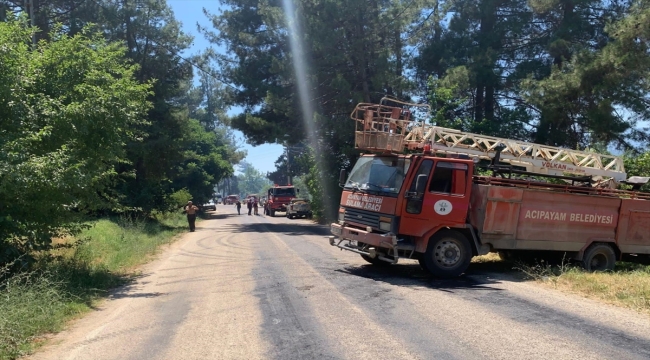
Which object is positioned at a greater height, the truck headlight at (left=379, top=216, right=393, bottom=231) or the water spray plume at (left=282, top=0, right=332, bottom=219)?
the water spray plume at (left=282, top=0, right=332, bottom=219)

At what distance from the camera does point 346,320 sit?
7.68 m

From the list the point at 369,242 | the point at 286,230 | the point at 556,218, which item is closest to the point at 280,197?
the point at 286,230

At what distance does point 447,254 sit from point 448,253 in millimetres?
35

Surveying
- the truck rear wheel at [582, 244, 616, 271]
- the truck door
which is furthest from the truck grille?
the truck rear wheel at [582, 244, 616, 271]

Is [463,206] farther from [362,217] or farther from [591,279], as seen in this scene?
[591,279]

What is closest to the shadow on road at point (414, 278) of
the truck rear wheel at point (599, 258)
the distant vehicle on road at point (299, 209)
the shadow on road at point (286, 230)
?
the truck rear wheel at point (599, 258)

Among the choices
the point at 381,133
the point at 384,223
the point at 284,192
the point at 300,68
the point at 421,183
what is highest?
the point at 300,68

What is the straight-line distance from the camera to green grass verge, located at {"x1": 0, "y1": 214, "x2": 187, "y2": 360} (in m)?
7.00

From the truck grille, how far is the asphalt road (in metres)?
1.12

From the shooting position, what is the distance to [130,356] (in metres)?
6.27

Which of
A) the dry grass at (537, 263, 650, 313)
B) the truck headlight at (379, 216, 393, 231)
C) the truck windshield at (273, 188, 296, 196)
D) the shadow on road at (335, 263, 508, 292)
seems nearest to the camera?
the dry grass at (537, 263, 650, 313)

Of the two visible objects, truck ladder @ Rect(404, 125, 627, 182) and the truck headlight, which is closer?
the truck headlight

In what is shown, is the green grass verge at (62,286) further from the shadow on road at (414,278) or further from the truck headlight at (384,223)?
the truck headlight at (384,223)

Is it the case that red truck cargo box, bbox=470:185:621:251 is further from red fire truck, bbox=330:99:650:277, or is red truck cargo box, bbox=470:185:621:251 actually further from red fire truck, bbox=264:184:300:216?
red fire truck, bbox=264:184:300:216
